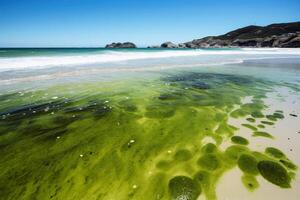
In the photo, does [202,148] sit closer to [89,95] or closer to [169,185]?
[169,185]

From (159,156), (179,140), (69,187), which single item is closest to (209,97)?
(179,140)

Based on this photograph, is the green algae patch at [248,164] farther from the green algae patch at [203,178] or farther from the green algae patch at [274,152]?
the green algae patch at [203,178]

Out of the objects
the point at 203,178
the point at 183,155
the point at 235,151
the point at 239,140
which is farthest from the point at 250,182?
the point at 239,140

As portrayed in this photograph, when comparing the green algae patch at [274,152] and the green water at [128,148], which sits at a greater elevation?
the green algae patch at [274,152]

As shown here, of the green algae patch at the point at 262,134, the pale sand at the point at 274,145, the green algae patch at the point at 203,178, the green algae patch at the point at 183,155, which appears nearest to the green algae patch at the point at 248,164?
the pale sand at the point at 274,145

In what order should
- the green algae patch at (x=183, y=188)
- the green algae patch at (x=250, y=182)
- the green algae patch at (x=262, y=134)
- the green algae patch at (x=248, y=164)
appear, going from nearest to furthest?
the green algae patch at (x=183, y=188) → the green algae patch at (x=250, y=182) → the green algae patch at (x=248, y=164) → the green algae patch at (x=262, y=134)
